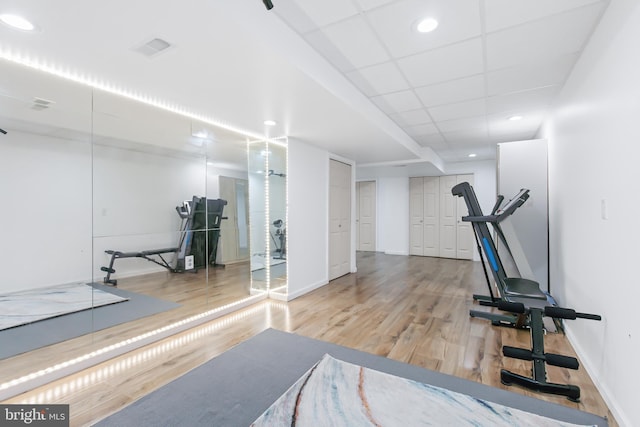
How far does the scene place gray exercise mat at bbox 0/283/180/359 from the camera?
235 cm

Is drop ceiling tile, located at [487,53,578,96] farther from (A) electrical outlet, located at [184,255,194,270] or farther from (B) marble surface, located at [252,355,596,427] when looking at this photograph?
(A) electrical outlet, located at [184,255,194,270]

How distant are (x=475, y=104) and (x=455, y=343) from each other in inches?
110

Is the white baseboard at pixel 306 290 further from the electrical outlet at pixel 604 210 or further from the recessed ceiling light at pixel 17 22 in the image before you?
the recessed ceiling light at pixel 17 22

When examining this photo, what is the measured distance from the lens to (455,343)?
2717 millimetres

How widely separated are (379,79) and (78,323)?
3794 mm

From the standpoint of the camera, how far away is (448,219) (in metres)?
7.69

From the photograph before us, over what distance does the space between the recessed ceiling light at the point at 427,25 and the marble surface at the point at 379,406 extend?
8.33 ft

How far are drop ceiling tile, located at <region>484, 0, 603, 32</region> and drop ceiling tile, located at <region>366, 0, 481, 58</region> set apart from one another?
0.27 ft

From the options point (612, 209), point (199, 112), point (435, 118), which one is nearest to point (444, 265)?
point (435, 118)

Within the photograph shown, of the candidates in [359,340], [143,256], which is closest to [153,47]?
[143,256]

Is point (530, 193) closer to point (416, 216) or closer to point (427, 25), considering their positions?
point (427, 25)

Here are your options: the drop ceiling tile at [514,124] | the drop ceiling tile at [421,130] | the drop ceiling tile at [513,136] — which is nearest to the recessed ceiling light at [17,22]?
the drop ceiling tile at [421,130]

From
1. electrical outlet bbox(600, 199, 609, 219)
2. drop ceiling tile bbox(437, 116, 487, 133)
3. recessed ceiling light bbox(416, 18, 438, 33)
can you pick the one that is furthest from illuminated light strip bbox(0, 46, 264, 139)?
electrical outlet bbox(600, 199, 609, 219)

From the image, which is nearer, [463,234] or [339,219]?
[339,219]
